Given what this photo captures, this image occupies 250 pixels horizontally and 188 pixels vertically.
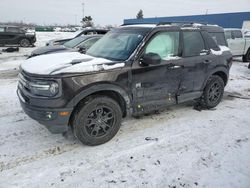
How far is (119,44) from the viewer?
4359mm

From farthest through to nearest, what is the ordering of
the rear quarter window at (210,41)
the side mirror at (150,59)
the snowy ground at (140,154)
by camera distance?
the rear quarter window at (210,41) < the side mirror at (150,59) < the snowy ground at (140,154)

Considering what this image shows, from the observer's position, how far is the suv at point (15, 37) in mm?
18141

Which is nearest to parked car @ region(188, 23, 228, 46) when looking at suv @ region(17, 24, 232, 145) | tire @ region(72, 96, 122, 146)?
suv @ region(17, 24, 232, 145)

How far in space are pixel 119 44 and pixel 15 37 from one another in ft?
56.1

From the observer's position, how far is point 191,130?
4.38 m

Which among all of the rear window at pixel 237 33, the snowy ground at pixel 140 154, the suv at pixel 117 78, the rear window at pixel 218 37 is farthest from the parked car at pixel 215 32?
the rear window at pixel 237 33

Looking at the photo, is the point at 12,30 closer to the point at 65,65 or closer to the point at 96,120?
the point at 65,65

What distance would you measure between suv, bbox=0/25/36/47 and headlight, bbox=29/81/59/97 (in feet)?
57.0

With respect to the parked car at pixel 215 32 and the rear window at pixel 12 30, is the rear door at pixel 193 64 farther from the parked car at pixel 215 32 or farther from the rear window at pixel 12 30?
the rear window at pixel 12 30

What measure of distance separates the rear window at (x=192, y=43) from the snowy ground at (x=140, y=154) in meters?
1.37

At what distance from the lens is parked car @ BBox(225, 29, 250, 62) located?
12477mm

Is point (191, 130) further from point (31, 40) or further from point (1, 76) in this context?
point (31, 40)

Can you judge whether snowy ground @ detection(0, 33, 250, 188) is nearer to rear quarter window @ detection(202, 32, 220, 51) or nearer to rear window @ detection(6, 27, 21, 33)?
rear quarter window @ detection(202, 32, 220, 51)

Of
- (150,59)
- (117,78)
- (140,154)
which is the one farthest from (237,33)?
(140,154)
